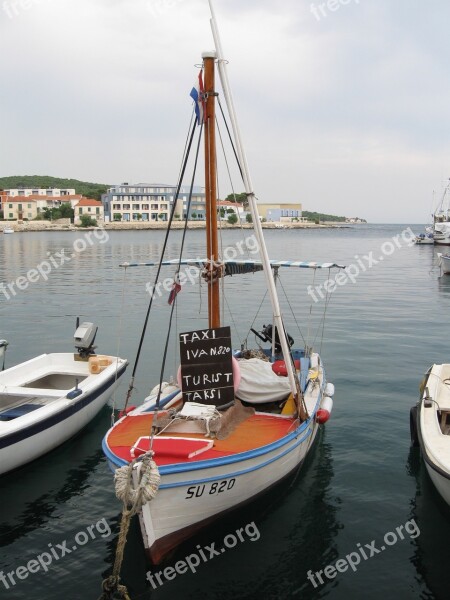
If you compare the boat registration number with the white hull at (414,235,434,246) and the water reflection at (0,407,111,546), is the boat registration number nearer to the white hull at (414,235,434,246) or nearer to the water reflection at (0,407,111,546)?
the water reflection at (0,407,111,546)

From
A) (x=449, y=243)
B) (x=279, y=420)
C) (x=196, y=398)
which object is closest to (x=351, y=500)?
(x=279, y=420)

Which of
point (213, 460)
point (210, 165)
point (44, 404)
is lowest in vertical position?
point (44, 404)

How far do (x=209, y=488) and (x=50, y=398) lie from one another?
662 cm

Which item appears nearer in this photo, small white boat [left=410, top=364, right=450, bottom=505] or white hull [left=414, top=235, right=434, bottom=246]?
small white boat [left=410, top=364, right=450, bottom=505]

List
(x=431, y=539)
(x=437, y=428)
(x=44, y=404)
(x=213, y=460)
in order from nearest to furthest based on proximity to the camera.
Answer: (x=213, y=460) < (x=431, y=539) < (x=437, y=428) < (x=44, y=404)

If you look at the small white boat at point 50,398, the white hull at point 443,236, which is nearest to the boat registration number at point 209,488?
the small white boat at point 50,398

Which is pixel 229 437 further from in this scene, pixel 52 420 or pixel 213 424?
pixel 52 420

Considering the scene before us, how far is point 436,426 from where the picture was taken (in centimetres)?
1072

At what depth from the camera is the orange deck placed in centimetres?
901

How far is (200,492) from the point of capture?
8594 mm

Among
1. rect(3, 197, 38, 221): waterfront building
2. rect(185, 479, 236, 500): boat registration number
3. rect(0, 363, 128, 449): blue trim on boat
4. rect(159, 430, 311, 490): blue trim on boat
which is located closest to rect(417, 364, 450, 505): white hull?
rect(159, 430, 311, 490): blue trim on boat

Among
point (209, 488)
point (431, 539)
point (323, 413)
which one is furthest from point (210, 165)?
point (431, 539)

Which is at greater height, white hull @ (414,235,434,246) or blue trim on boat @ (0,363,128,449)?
white hull @ (414,235,434,246)

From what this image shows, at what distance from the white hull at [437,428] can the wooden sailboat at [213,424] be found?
2090 mm
